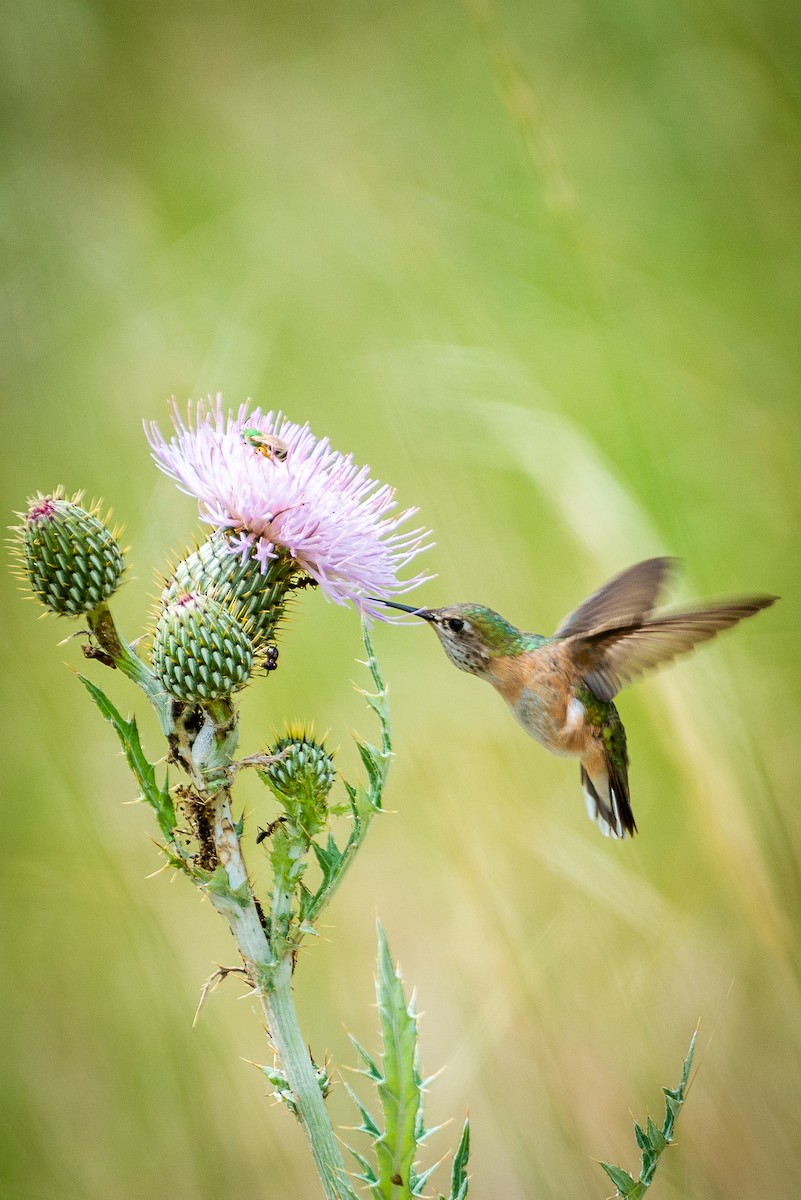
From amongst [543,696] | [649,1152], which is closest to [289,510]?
[543,696]

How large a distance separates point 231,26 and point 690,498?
16.2 ft

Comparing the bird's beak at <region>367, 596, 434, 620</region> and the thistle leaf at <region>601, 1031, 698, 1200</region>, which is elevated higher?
the bird's beak at <region>367, 596, 434, 620</region>

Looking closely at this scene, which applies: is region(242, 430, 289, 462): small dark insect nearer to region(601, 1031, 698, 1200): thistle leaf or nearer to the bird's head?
the bird's head

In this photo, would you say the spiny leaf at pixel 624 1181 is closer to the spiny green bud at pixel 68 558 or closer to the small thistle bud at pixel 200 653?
the small thistle bud at pixel 200 653

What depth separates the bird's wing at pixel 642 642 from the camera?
9.06 feet

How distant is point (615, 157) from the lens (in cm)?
707

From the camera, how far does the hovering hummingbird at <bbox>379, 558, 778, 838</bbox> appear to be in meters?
3.30

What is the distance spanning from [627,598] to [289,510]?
1165mm

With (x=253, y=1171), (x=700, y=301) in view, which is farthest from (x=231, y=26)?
(x=253, y=1171)

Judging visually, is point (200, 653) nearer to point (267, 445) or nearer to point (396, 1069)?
point (267, 445)

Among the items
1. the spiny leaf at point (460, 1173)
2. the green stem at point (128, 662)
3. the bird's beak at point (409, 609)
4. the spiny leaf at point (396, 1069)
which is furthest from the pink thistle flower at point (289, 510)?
the spiny leaf at point (460, 1173)

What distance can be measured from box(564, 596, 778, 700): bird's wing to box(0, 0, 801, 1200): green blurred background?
1.33ft

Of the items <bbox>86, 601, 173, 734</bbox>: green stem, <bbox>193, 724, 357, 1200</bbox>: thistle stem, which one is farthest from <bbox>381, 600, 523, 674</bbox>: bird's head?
<bbox>193, 724, 357, 1200</bbox>: thistle stem

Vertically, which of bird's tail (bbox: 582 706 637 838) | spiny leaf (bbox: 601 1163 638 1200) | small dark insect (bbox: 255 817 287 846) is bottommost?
spiny leaf (bbox: 601 1163 638 1200)
